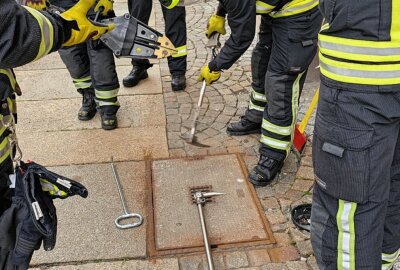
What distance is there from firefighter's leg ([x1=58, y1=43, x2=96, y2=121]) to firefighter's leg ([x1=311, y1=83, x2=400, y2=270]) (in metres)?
2.77

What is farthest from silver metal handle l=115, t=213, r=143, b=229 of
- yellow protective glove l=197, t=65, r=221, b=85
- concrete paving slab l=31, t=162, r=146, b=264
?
yellow protective glove l=197, t=65, r=221, b=85

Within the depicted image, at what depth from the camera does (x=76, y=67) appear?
163 inches

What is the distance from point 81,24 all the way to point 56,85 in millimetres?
2900

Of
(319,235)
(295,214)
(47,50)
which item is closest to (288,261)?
(295,214)

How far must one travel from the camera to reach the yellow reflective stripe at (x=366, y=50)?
1.75 meters

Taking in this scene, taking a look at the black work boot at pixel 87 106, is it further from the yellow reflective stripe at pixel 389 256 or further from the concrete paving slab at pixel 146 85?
the yellow reflective stripe at pixel 389 256

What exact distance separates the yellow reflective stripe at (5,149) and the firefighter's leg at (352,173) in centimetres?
144

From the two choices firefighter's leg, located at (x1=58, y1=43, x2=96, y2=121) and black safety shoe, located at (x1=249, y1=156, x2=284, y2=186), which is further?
firefighter's leg, located at (x1=58, y1=43, x2=96, y2=121)

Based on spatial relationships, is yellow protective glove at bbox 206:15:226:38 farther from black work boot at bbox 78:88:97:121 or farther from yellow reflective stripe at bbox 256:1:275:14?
black work boot at bbox 78:88:97:121

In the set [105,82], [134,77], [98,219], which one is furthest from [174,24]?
[98,219]

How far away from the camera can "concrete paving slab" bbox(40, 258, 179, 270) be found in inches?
104

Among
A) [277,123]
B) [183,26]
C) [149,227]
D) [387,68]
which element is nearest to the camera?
[387,68]

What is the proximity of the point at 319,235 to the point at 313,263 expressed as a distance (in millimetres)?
659

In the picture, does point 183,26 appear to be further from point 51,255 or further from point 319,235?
point 319,235
